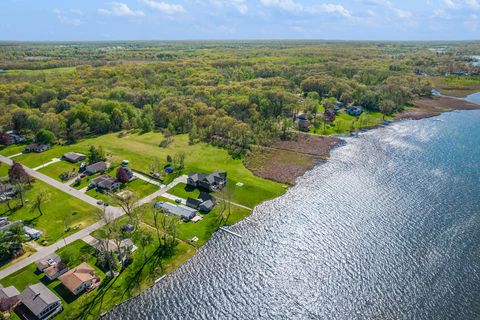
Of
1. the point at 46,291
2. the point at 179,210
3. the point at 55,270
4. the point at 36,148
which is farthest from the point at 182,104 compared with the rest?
the point at 46,291

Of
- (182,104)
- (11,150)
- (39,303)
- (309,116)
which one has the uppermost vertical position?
(182,104)

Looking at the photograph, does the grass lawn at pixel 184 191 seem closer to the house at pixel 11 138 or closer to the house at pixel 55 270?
the house at pixel 55 270

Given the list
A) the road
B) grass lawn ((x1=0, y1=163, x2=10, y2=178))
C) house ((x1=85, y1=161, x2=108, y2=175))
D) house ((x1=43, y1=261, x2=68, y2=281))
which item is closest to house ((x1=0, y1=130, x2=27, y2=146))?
the road

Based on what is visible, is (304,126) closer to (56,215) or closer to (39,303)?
(56,215)

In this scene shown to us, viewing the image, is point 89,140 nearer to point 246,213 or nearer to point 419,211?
point 246,213

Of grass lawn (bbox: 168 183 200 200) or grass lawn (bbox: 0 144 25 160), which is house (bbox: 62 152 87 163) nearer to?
grass lawn (bbox: 0 144 25 160)

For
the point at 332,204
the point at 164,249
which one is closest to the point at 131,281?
the point at 164,249

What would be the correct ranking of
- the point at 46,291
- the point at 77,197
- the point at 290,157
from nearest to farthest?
the point at 46,291 → the point at 77,197 → the point at 290,157
